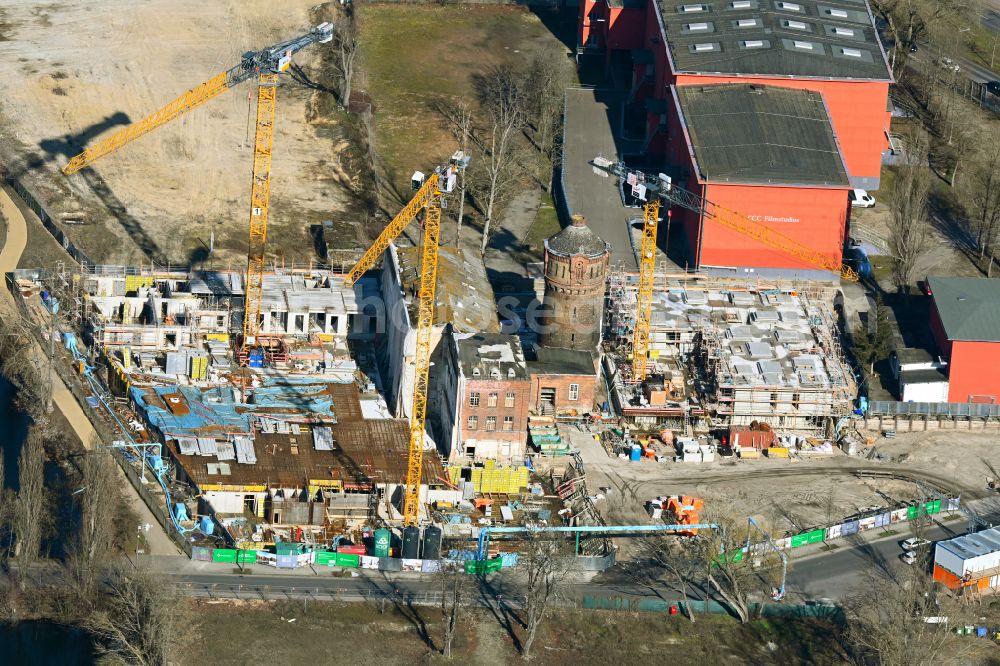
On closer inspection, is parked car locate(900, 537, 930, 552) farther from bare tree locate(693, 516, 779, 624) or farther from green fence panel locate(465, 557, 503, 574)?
green fence panel locate(465, 557, 503, 574)

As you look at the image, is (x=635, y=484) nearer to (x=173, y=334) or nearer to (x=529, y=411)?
(x=529, y=411)

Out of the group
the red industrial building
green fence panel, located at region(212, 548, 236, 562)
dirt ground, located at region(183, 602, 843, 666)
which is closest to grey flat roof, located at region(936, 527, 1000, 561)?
dirt ground, located at region(183, 602, 843, 666)

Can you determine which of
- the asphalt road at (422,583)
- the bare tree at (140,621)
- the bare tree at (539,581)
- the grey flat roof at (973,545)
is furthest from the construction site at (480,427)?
the bare tree at (140,621)

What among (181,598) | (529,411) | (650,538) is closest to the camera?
(181,598)

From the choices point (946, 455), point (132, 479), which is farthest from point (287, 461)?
point (946, 455)

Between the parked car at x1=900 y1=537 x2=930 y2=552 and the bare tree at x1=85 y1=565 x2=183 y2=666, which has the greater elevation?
the parked car at x1=900 y1=537 x2=930 y2=552

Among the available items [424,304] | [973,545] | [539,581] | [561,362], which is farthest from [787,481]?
[424,304]
